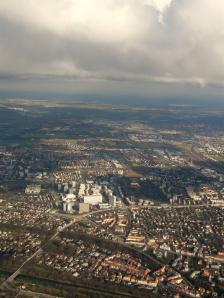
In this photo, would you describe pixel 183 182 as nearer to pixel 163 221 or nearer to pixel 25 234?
pixel 163 221

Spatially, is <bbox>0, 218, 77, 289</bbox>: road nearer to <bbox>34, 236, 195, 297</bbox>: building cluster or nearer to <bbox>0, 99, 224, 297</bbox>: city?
<bbox>0, 99, 224, 297</bbox>: city

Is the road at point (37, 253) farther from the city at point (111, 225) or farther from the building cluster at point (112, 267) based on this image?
the building cluster at point (112, 267)

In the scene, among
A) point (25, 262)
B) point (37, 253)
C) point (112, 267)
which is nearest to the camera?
point (112, 267)

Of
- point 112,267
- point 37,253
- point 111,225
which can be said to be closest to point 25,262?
point 37,253

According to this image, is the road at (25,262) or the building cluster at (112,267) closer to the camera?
the road at (25,262)

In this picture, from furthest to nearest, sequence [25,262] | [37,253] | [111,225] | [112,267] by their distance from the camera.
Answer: [111,225] < [37,253] < [25,262] < [112,267]

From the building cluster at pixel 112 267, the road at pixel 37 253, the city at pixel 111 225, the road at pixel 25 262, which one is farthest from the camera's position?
the city at pixel 111 225

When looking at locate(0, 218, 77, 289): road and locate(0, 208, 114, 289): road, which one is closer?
locate(0, 218, 77, 289): road

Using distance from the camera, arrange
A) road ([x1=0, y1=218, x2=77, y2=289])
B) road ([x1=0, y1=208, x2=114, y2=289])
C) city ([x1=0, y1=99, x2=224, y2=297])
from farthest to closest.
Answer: city ([x1=0, y1=99, x2=224, y2=297]), road ([x1=0, y1=208, x2=114, y2=289]), road ([x1=0, y1=218, x2=77, y2=289])

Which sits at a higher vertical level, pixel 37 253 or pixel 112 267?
pixel 112 267

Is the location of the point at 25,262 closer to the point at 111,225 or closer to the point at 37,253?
the point at 37,253

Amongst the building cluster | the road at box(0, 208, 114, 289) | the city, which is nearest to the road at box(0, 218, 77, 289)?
the road at box(0, 208, 114, 289)

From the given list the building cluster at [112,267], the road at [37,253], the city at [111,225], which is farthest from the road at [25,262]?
the building cluster at [112,267]
